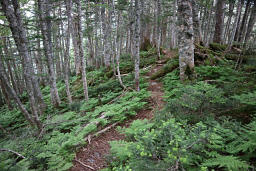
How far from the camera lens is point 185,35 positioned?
5.69 metres

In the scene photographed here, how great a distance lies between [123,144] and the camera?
110 inches

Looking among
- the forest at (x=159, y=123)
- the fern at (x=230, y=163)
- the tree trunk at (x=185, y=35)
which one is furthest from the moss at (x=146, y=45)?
the fern at (x=230, y=163)

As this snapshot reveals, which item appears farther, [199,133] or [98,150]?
[98,150]

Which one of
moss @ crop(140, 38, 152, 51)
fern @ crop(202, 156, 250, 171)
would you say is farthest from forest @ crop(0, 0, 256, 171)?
moss @ crop(140, 38, 152, 51)

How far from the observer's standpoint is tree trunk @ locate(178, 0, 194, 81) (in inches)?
220

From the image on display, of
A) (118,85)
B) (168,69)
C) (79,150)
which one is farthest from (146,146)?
(118,85)

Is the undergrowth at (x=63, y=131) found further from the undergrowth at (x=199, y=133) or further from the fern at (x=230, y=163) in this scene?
the fern at (x=230, y=163)

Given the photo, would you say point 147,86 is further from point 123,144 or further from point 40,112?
point 40,112

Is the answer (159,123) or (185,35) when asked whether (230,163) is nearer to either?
(159,123)

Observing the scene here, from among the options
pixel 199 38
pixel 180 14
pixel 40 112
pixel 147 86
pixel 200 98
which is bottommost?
pixel 40 112

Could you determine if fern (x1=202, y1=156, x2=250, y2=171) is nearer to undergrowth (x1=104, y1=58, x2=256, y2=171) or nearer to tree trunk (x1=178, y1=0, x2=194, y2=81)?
undergrowth (x1=104, y1=58, x2=256, y2=171)

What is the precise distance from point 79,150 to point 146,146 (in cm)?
311

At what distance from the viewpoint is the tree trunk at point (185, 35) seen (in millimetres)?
5590

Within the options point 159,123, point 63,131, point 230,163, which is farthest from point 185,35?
point 63,131
